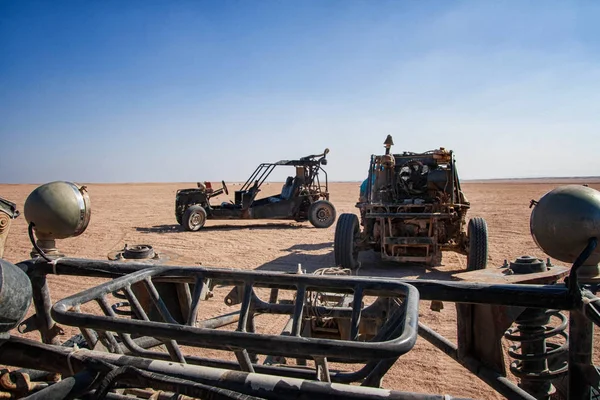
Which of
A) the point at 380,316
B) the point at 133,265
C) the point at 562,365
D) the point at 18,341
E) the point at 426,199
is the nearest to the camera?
the point at 18,341

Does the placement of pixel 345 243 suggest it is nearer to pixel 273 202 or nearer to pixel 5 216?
pixel 5 216

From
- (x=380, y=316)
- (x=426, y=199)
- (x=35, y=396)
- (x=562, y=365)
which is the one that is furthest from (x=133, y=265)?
(x=426, y=199)

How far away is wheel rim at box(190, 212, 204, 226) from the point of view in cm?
1293

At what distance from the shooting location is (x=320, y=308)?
293 centimetres

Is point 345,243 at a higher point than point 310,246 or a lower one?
higher

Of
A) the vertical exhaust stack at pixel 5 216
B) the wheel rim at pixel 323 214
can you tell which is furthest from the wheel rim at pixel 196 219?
the vertical exhaust stack at pixel 5 216

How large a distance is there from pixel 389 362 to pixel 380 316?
111 cm

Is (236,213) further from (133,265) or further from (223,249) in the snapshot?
(133,265)

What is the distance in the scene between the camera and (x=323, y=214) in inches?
528

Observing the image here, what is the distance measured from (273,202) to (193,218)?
96.7 inches

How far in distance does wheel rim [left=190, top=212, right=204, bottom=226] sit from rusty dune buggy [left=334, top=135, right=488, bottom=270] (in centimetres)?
603

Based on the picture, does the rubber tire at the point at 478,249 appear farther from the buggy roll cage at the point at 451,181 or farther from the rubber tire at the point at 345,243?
the rubber tire at the point at 345,243

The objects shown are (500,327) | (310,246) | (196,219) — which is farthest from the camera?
(196,219)

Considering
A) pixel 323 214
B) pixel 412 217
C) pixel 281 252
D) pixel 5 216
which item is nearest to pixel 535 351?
pixel 5 216
